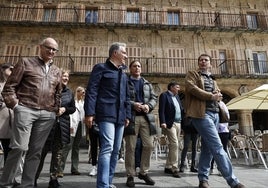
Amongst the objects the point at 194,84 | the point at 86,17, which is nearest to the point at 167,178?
the point at 194,84

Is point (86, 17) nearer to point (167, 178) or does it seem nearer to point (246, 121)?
point (246, 121)

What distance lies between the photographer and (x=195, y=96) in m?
3.56

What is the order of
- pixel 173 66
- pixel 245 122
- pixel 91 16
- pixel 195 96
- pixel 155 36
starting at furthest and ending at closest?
pixel 91 16, pixel 155 36, pixel 173 66, pixel 245 122, pixel 195 96

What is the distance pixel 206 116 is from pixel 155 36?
537 inches

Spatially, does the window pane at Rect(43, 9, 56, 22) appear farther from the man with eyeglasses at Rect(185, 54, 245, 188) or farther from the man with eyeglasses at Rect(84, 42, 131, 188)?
the man with eyeglasses at Rect(185, 54, 245, 188)

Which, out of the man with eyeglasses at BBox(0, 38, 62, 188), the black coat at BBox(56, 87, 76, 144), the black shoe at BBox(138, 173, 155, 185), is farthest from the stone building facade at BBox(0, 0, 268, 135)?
the man with eyeglasses at BBox(0, 38, 62, 188)

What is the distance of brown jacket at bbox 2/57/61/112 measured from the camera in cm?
282

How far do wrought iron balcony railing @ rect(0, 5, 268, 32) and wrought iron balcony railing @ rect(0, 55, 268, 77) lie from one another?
7.21 feet

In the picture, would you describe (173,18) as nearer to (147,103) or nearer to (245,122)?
(245,122)

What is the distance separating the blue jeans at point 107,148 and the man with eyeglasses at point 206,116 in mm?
1101

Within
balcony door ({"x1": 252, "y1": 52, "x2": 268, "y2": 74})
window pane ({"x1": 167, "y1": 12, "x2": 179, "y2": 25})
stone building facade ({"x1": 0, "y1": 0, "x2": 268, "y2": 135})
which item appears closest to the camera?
stone building facade ({"x1": 0, "y1": 0, "x2": 268, "y2": 135})

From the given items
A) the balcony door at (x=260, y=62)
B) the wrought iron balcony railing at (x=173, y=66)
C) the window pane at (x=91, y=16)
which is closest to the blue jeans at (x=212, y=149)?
the wrought iron balcony railing at (x=173, y=66)

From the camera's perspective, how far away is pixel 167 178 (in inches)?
169

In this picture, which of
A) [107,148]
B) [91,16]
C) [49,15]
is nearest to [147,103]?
[107,148]
